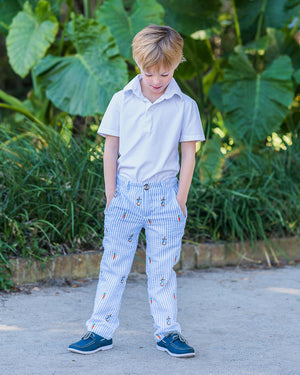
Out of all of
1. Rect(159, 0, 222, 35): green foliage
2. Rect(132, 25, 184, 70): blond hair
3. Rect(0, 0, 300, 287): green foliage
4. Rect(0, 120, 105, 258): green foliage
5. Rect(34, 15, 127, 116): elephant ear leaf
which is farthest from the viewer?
Rect(159, 0, 222, 35): green foliage

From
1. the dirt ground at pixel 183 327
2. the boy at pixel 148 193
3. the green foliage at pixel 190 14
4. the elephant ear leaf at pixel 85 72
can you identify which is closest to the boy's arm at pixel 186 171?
the boy at pixel 148 193

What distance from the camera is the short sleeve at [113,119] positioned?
98.0 inches

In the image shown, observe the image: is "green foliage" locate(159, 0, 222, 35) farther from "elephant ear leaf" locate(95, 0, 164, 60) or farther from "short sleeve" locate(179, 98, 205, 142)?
"short sleeve" locate(179, 98, 205, 142)

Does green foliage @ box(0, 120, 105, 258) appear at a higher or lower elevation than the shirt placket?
lower

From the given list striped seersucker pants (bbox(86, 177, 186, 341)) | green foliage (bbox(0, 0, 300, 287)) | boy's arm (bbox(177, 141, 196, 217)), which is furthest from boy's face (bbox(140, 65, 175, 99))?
green foliage (bbox(0, 0, 300, 287))

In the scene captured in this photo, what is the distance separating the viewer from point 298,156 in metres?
4.93

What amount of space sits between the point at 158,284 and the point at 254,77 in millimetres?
→ 3438

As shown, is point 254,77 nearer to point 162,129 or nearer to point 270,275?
point 270,275

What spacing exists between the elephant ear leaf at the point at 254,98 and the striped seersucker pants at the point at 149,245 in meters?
2.88

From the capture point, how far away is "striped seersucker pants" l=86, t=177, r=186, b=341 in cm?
249

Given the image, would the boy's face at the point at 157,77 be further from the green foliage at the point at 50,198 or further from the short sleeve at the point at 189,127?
the green foliage at the point at 50,198

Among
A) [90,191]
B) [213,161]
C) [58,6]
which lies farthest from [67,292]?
[58,6]

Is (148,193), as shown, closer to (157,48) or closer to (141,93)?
(141,93)

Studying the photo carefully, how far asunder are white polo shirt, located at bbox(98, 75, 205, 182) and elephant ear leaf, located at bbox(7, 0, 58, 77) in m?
2.89
